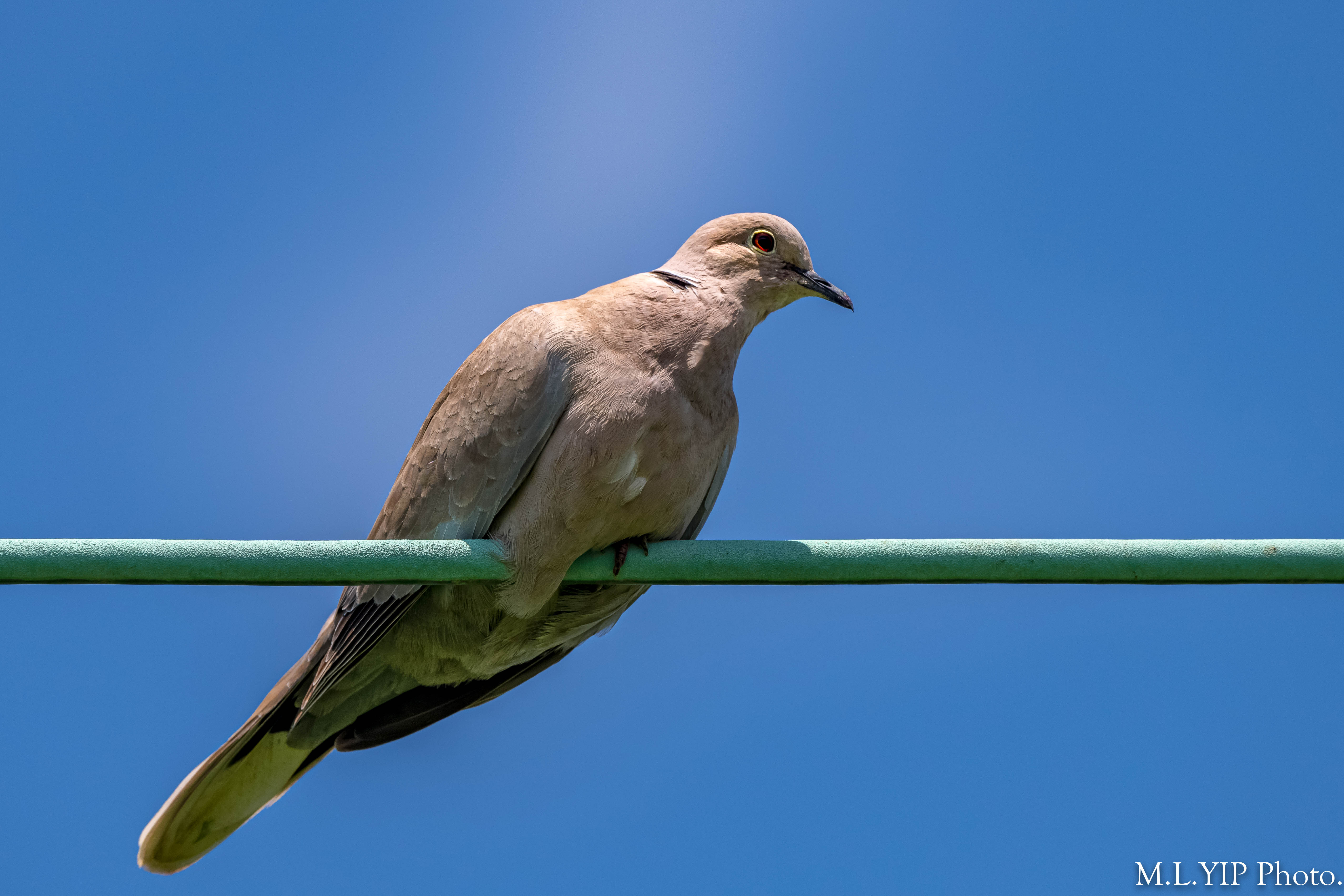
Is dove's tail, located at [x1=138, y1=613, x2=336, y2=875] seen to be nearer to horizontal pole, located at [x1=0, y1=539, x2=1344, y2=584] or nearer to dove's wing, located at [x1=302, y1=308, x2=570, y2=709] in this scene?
dove's wing, located at [x1=302, y1=308, x2=570, y2=709]

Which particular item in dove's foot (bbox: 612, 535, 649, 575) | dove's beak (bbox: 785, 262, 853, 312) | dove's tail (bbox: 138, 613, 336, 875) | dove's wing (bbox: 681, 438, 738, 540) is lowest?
dove's tail (bbox: 138, 613, 336, 875)

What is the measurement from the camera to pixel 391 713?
4699 millimetres

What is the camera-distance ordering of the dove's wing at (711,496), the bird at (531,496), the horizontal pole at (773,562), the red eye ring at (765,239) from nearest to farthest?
the horizontal pole at (773,562)
the bird at (531,496)
the dove's wing at (711,496)
the red eye ring at (765,239)

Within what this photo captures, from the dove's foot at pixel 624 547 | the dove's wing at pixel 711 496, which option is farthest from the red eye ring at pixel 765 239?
the dove's foot at pixel 624 547

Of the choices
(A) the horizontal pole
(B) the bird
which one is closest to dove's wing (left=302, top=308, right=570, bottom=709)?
(B) the bird

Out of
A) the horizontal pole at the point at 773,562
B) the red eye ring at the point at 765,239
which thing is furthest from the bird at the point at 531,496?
the horizontal pole at the point at 773,562

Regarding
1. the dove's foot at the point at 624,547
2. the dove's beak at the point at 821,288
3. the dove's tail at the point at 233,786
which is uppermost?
the dove's beak at the point at 821,288

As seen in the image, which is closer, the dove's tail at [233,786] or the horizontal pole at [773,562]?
the horizontal pole at [773,562]

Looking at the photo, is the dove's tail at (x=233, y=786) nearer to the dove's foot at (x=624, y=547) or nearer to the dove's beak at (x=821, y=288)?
the dove's foot at (x=624, y=547)

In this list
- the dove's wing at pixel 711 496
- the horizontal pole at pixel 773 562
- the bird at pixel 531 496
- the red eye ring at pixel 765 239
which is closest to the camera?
the horizontal pole at pixel 773 562

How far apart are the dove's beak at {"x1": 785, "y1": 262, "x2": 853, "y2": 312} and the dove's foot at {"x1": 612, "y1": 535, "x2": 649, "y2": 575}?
1250 millimetres

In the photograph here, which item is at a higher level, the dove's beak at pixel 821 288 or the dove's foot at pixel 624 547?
the dove's beak at pixel 821 288

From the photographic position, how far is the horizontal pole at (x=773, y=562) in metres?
2.49

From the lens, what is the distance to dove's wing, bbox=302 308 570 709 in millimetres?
3982
